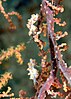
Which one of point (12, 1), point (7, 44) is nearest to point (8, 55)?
point (7, 44)

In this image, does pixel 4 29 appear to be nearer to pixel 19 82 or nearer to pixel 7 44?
pixel 7 44

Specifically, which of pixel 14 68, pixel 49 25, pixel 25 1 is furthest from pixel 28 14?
pixel 49 25

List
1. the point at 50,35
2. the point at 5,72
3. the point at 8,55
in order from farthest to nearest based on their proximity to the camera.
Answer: the point at 5,72 < the point at 8,55 < the point at 50,35

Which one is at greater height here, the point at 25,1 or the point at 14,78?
the point at 25,1

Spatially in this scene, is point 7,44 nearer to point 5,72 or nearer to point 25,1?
point 5,72

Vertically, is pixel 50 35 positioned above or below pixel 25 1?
below

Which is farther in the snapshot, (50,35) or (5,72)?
(5,72)

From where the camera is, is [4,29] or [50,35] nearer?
[50,35]

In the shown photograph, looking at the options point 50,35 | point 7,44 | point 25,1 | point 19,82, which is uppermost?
point 25,1

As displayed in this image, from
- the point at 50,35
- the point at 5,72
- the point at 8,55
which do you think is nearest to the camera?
the point at 50,35
